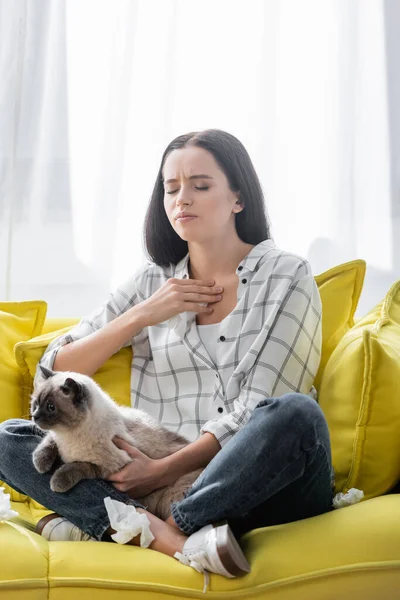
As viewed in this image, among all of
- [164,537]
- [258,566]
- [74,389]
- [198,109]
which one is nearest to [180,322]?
[74,389]

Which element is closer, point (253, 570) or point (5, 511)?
point (253, 570)

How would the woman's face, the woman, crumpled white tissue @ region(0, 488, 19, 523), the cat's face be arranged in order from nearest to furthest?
the woman < crumpled white tissue @ region(0, 488, 19, 523) < the cat's face < the woman's face

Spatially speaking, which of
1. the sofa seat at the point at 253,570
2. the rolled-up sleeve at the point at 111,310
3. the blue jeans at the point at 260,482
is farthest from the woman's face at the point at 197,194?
the sofa seat at the point at 253,570

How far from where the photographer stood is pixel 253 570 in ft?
5.19

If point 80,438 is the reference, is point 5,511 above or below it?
below

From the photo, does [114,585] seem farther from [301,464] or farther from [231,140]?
[231,140]

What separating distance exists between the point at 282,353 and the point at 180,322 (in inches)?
14.5

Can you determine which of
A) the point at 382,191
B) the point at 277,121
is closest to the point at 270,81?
the point at 277,121

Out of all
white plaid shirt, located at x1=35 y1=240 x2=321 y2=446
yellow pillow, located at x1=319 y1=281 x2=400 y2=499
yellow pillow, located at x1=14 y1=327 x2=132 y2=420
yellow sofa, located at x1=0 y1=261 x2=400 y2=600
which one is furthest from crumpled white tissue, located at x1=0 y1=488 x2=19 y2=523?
yellow pillow, located at x1=319 y1=281 x2=400 y2=499

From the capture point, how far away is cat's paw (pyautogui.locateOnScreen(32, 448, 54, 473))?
1899 millimetres

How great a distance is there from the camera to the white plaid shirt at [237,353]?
2016 millimetres

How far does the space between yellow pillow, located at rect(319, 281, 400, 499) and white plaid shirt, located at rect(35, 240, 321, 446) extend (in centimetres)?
13

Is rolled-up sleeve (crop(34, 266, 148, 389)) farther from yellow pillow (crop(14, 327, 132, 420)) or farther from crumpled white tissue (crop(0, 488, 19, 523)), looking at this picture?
crumpled white tissue (crop(0, 488, 19, 523))

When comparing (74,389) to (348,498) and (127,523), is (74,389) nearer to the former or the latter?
(127,523)
